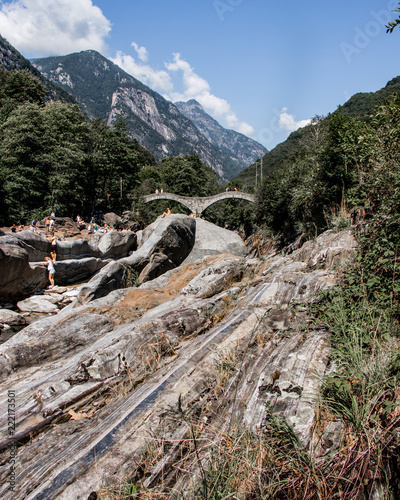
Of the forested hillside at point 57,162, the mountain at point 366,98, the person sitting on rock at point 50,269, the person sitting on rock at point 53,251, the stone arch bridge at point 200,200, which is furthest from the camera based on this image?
the mountain at point 366,98

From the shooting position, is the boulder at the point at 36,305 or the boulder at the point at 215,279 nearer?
the boulder at the point at 215,279

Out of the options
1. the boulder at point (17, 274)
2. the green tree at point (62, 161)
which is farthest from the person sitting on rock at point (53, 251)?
the green tree at point (62, 161)

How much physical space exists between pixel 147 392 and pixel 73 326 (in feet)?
12.4

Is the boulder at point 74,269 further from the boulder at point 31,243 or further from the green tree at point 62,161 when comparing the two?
the green tree at point 62,161

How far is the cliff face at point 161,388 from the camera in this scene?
8.63ft

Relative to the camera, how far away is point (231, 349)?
13.9 ft

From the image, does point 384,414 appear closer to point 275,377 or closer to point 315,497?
point 315,497

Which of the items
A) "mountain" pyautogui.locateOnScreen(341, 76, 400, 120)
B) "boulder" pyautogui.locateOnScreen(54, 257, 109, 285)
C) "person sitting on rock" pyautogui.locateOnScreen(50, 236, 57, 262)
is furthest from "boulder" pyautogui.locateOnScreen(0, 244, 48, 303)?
"mountain" pyautogui.locateOnScreen(341, 76, 400, 120)

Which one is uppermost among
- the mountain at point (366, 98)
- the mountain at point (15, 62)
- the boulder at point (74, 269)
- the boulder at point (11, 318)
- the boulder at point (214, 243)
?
the mountain at point (15, 62)

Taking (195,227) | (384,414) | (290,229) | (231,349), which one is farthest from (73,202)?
(384,414)

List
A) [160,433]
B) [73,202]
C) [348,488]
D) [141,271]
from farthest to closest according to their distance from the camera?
[73,202], [141,271], [160,433], [348,488]

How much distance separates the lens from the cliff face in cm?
263

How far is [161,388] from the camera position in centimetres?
367

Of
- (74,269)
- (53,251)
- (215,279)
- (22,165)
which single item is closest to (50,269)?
(53,251)
